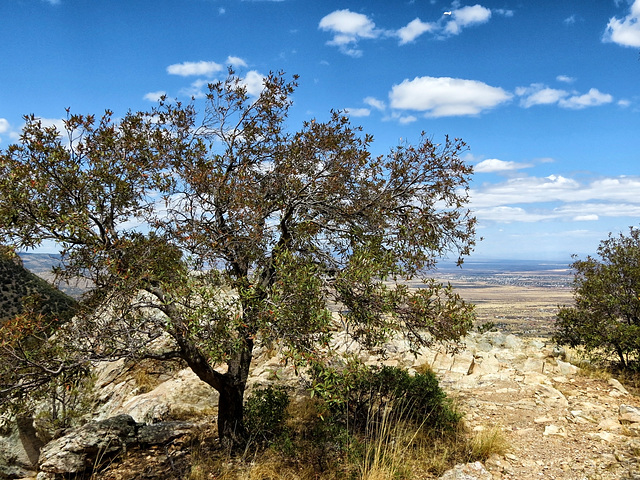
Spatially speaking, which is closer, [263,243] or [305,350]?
[305,350]

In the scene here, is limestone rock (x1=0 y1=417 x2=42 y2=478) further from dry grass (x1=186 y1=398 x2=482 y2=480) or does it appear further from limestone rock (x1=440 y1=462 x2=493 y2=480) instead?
limestone rock (x1=440 y1=462 x2=493 y2=480)

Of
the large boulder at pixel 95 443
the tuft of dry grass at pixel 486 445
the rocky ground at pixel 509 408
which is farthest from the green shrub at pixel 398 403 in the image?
the large boulder at pixel 95 443

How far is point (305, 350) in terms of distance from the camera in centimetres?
615

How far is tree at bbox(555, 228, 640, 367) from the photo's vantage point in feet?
45.9

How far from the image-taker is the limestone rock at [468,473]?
732 cm

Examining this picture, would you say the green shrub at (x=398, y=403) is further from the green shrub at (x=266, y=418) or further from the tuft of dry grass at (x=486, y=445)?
the green shrub at (x=266, y=418)

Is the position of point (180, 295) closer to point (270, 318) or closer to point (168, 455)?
point (270, 318)

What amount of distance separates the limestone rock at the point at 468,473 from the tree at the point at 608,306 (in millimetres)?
9382

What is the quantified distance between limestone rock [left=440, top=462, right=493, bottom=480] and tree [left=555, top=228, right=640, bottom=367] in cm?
938

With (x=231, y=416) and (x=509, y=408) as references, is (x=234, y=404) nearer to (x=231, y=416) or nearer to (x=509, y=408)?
(x=231, y=416)

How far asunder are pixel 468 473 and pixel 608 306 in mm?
10728

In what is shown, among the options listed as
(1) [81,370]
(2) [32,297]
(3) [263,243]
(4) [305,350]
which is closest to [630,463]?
(4) [305,350]

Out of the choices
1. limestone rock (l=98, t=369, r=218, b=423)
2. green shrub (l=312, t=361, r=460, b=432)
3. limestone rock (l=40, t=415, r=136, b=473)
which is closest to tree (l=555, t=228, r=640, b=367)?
green shrub (l=312, t=361, r=460, b=432)

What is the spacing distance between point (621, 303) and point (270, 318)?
1472 centimetres
